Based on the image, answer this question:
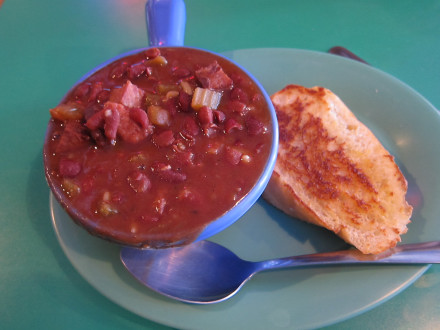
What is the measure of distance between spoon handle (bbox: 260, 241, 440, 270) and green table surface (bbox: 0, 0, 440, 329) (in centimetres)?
22

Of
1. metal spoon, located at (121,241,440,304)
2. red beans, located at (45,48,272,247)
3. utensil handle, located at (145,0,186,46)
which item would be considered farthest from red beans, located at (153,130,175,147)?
utensil handle, located at (145,0,186,46)

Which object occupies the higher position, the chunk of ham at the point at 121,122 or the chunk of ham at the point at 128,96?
the chunk of ham at the point at 128,96

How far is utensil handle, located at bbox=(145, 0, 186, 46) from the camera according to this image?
7.72 feet

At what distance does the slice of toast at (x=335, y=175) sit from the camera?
1968 millimetres

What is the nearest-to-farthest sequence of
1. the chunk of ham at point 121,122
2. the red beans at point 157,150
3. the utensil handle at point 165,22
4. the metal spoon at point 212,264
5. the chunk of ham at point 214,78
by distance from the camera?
1. the red beans at point 157,150
2. the chunk of ham at point 121,122
3. the metal spoon at point 212,264
4. the chunk of ham at point 214,78
5. the utensil handle at point 165,22

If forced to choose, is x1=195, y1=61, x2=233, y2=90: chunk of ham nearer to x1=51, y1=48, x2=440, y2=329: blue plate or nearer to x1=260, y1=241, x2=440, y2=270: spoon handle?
x1=51, y1=48, x2=440, y2=329: blue plate

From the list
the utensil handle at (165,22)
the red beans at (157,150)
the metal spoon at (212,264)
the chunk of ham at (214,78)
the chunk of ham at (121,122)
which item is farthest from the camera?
the utensil handle at (165,22)

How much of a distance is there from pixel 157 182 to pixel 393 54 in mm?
2619

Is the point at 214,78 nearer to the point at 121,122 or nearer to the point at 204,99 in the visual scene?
the point at 204,99

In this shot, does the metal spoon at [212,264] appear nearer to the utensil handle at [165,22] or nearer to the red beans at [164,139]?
the red beans at [164,139]

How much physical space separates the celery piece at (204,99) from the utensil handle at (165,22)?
0.71 m

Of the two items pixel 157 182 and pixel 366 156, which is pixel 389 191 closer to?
pixel 366 156

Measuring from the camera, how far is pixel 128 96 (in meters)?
1.76

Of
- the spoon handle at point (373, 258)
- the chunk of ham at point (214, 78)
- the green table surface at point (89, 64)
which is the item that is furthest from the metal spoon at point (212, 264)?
the chunk of ham at point (214, 78)
